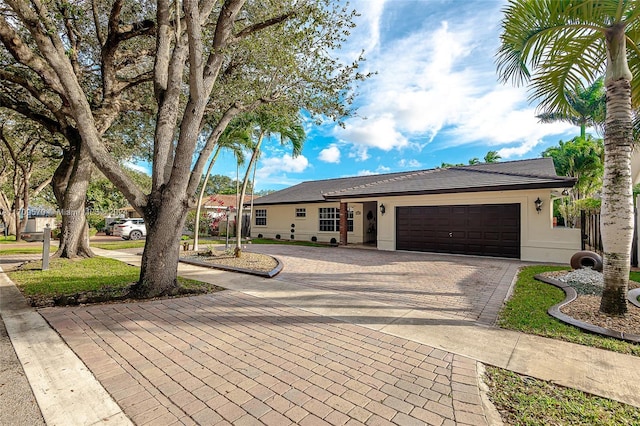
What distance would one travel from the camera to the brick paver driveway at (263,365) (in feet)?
8.11

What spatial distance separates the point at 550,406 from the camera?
2.59 meters

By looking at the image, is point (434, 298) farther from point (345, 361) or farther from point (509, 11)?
point (509, 11)

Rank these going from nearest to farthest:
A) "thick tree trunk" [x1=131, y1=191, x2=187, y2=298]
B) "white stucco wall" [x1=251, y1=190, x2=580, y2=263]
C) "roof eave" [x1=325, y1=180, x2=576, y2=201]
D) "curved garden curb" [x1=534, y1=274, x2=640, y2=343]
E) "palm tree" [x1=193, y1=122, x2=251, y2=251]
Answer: "curved garden curb" [x1=534, y1=274, x2=640, y2=343] → "thick tree trunk" [x1=131, y1=191, x2=187, y2=298] → "roof eave" [x1=325, y1=180, x2=576, y2=201] → "white stucco wall" [x1=251, y1=190, x2=580, y2=263] → "palm tree" [x1=193, y1=122, x2=251, y2=251]

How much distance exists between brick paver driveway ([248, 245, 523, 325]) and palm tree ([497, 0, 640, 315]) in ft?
6.47

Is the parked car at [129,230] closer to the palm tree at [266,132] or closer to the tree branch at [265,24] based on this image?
the palm tree at [266,132]

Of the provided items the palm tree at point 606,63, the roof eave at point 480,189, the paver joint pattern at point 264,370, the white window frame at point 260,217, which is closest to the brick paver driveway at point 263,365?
the paver joint pattern at point 264,370

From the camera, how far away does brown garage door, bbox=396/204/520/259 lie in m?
11.5

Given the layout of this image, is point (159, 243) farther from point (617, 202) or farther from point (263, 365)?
point (617, 202)

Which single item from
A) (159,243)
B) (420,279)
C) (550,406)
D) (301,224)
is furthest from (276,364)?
(301,224)

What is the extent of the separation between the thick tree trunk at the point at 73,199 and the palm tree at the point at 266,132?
5.24 m

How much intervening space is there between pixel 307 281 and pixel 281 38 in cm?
613

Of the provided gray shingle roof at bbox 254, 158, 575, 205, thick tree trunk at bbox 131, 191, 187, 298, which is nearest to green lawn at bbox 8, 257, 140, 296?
thick tree trunk at bbox 131, 191, 187, 298

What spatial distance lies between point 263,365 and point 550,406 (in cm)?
266

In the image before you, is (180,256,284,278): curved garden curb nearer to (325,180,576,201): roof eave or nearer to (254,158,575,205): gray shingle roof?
(325,180,576,201): roof eave
